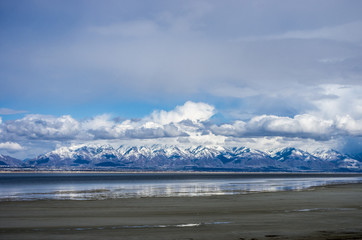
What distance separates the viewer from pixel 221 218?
104 ft

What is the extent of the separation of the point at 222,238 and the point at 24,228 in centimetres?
1310

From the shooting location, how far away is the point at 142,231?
25.0 metres

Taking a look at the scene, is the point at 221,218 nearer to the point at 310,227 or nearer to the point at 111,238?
the point at 310,227

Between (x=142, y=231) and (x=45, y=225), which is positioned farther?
(x=45, y=225)

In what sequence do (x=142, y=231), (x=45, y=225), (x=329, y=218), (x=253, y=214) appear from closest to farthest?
(x=142, y=231), (x=45, y=225), (x=329, y=218), (x=253, y=214)

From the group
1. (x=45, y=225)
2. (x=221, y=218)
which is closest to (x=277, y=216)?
(x=221, y=218)

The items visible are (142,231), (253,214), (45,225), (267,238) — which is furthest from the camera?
(253,214)

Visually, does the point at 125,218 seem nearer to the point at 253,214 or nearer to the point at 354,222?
the point at 253,214

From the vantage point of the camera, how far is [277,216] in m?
32.3

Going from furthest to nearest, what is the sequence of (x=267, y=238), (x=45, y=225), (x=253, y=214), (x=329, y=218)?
(x=253, y=214) → (x=329, y=218) → (x=45, y=225) → (x=267, y=238)

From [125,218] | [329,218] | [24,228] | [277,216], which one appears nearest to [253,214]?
[277,216]

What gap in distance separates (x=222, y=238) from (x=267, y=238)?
248 cm

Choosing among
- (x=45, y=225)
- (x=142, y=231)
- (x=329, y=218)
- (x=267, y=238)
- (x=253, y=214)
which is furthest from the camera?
(x=253, y=214)

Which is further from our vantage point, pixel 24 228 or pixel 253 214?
pixel 253 214
